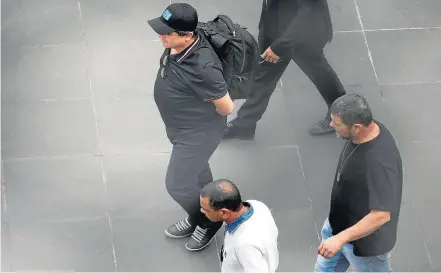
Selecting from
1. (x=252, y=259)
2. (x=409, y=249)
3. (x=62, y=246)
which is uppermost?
(x=252, y=259)

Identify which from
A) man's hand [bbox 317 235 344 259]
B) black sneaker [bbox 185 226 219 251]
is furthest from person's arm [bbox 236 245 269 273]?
black sneaker [bbox 185 226 219 251]

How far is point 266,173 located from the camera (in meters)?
6.64

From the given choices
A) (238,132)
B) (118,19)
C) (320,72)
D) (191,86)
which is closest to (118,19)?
(118,19)

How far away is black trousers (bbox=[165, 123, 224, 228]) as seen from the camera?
5574 millimetres

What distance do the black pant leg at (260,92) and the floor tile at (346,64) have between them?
0.63 metres

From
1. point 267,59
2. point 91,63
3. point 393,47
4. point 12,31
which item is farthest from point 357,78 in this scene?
point 12,31

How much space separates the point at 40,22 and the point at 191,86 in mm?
2828

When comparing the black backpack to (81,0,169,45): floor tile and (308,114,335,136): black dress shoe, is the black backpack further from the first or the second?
(81,0,169,45): floor tile

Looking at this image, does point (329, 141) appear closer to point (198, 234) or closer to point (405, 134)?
point (405, 134)

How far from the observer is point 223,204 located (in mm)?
4434

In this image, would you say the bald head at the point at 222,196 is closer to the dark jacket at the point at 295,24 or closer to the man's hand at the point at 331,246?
the man's hand at the point at 331,246

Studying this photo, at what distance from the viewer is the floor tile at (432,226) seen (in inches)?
244

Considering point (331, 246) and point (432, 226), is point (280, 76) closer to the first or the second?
point (432, 226)

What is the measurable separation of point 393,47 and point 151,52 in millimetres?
2255
